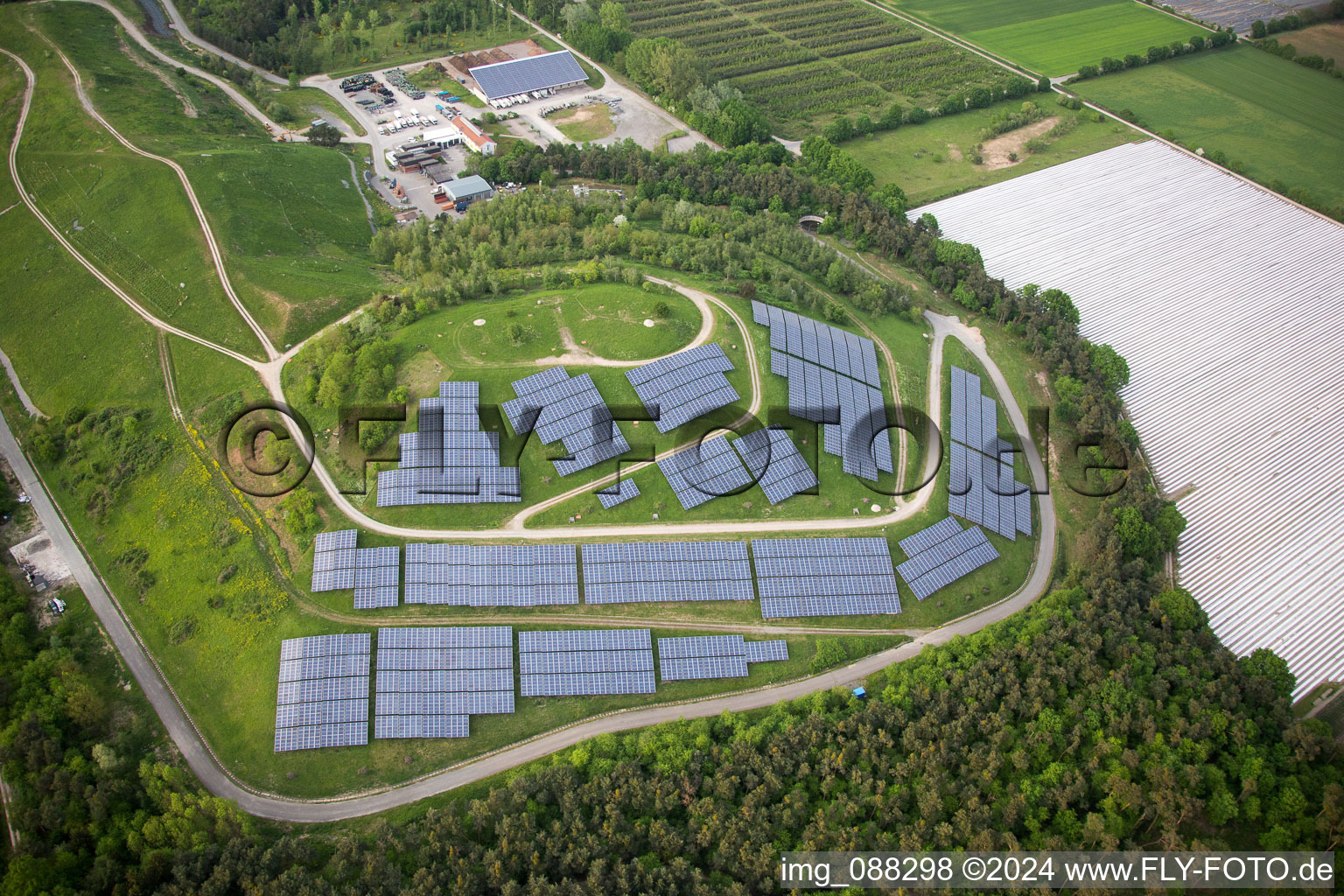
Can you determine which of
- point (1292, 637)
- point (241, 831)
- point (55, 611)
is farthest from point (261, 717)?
point (1292, 637)

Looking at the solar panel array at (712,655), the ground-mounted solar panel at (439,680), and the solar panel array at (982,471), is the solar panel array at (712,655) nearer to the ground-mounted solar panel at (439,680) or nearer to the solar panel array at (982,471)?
the ground-mounted solar panel at (439,680)

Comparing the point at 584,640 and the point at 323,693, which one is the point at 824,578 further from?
the point at 323,693

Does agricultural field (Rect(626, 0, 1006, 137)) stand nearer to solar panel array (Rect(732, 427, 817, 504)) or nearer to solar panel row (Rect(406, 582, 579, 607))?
solar panel array (Rect(732, 427, 817, 504))

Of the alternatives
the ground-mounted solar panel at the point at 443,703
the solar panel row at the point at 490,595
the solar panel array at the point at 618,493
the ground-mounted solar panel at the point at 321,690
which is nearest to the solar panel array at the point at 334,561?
the solar panel row at the point at 490,595

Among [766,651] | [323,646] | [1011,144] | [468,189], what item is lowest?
[323,646]

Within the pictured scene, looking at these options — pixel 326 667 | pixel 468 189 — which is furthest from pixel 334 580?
pixel 468 189

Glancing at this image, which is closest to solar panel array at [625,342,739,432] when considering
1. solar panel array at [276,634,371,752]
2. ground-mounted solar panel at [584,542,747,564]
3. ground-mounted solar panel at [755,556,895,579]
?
ground-mounted solar panel at [584,542,747,564]

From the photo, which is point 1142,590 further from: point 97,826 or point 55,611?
point 55,611
